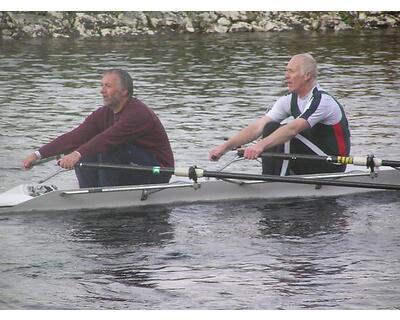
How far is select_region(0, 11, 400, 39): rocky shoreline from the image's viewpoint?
6297 millimetres

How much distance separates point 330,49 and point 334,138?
326 mm

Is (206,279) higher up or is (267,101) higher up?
(267,101)

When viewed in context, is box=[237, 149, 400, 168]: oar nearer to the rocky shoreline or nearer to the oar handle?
the rocky shoreline

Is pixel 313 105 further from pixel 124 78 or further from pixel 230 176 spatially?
pixel 124 78

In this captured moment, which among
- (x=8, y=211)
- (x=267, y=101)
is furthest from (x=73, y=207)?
(x=267, y=101)

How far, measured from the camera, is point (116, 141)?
261 inches

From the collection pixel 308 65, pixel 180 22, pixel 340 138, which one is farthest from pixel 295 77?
pixel 180 22

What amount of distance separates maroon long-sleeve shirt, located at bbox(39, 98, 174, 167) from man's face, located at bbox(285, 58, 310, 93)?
423 millimetres

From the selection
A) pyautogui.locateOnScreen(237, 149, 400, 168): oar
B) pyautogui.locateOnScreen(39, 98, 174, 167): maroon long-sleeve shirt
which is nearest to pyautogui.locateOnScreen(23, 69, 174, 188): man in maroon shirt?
pyautogui.locateOnScreen(39, 98, 174, 167): maroon long-sleeve shirt

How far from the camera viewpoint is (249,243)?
6.43 meters

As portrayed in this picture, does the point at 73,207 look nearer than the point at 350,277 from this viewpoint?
No

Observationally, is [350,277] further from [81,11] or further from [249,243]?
[81,11]

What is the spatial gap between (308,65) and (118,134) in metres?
0.63

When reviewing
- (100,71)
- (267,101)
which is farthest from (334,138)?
(100,71)
